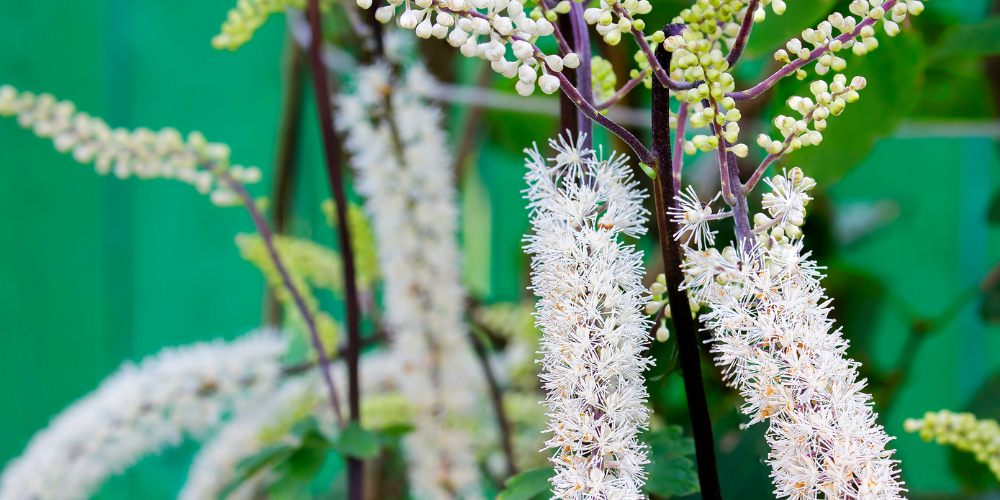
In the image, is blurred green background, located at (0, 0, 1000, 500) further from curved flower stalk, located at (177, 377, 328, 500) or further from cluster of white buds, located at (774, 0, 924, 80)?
cluster of white buds, located at (774, 0, 924, 80)

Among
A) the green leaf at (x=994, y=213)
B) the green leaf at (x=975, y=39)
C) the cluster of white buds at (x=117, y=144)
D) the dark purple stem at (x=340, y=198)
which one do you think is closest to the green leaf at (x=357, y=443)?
the dark purple stem at (x=340, y=198)

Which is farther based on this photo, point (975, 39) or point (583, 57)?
point (975, 39)

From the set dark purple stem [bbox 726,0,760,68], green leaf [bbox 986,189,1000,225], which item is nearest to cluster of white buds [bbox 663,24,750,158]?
dark purple stem [bbox 726,0,760,68]

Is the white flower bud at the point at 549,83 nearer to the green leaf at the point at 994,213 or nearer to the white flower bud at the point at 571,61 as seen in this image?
the white flower bud at the point at 571,61

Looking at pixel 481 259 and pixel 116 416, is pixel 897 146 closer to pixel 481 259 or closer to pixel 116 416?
pixel 481 259

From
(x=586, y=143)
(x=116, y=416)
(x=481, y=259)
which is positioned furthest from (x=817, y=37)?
(x=481, y=259)

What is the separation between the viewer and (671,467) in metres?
0.17

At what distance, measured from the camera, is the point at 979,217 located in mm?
649

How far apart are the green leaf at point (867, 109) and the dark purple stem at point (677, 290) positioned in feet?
0.44

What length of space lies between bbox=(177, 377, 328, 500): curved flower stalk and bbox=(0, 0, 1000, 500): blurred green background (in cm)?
26

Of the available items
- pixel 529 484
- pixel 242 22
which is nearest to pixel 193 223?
pixel 242 22

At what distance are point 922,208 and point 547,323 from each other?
0.68 metres

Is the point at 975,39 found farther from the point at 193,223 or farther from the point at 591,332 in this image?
the point at 193,223

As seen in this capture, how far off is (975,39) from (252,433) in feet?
1.35
